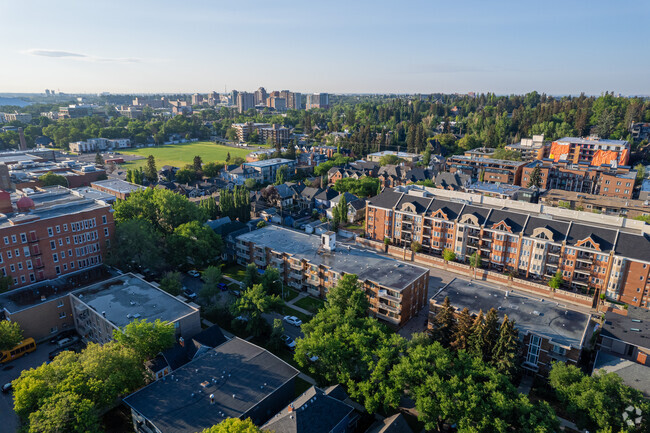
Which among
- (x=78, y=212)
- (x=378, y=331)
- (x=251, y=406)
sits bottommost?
(x=251, y=406)

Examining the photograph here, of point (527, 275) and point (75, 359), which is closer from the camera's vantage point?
point (75, 359)

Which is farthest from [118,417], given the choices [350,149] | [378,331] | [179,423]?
[350,149]

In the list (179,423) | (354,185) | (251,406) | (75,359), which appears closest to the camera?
(179,423)

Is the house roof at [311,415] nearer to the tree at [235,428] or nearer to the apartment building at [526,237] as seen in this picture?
the tree at [235,428]

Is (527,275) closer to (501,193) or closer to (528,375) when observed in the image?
(528,375)

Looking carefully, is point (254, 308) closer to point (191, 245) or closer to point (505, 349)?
point (191, 245)

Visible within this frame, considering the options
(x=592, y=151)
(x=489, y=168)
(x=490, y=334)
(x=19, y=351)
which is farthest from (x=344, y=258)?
(x=592, y=151)
